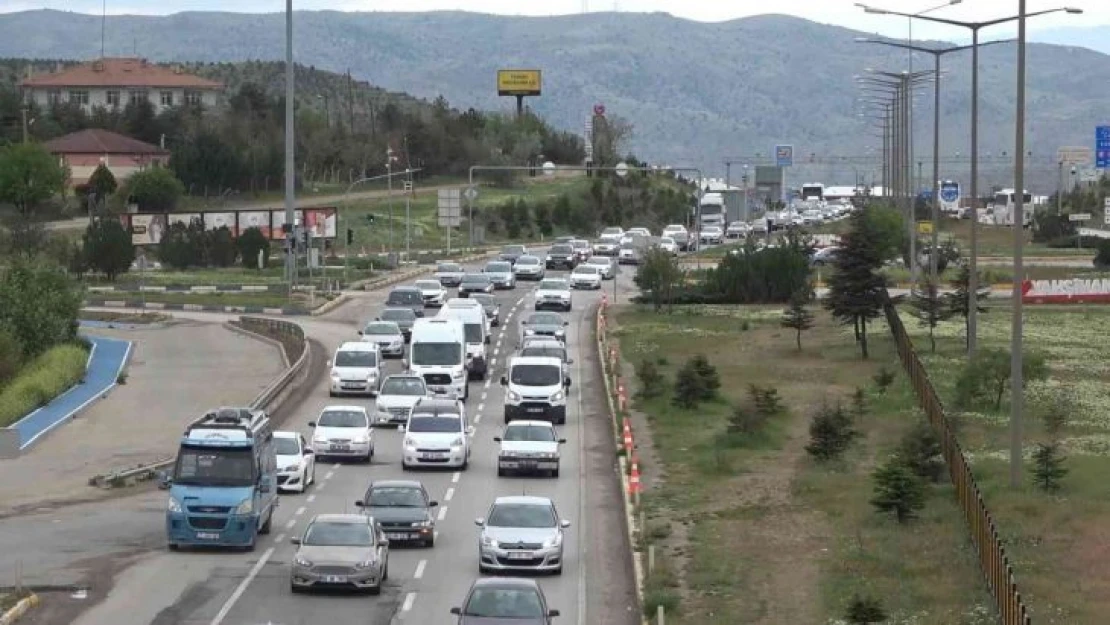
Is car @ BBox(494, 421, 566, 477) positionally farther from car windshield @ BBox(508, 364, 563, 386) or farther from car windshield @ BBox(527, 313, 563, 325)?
car windshield @ BBox(527, 313, 563, 325)

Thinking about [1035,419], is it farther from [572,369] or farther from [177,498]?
[177,498]

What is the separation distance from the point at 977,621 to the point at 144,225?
9782 centimetres

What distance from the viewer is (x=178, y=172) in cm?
16125

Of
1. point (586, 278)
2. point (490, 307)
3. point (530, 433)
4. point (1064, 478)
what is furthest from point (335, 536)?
point (586, 278)

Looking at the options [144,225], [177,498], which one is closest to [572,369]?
[177,498]

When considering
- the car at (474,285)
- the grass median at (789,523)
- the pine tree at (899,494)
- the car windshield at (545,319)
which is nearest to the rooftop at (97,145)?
the car at (474,285)

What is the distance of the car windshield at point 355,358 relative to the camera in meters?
59.0

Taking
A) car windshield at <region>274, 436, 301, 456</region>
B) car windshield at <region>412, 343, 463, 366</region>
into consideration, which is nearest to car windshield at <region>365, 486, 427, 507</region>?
car windshield at <region>274, 436, 301, 456</region>

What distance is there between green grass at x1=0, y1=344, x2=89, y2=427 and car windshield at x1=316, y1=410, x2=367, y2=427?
36.9 feet

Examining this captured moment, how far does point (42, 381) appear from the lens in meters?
61.2

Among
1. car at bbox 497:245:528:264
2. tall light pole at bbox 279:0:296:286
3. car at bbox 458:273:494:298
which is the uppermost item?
tall light pole at bbox 279:0:296:286

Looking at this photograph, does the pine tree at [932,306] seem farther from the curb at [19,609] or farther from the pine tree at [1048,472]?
the curb at [19,609]

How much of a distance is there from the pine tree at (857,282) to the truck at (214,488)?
38.8m

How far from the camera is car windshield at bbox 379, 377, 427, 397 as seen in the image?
172 feet
